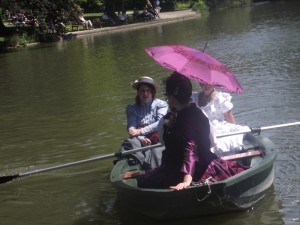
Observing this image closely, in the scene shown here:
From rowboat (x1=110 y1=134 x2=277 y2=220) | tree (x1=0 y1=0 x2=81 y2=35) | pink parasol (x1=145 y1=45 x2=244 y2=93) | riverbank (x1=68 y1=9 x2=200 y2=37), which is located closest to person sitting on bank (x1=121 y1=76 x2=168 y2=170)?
rowboat (x1=110 y1=134 x2=277 y2=220)

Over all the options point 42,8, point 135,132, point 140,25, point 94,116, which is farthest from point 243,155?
point 140,25

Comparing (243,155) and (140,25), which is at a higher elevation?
(243,155)

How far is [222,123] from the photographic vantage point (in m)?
6.70

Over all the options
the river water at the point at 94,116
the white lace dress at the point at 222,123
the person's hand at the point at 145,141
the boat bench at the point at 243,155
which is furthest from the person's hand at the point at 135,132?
the boat bench at the point at 243,155

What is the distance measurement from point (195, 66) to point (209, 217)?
1.52 metres

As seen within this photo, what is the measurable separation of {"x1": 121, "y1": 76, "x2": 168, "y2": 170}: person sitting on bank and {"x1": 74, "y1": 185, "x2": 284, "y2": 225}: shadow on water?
767 mm

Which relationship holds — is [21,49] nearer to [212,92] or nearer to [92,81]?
[92,81]

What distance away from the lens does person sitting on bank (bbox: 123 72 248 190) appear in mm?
5184

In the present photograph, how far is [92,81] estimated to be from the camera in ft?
50.9

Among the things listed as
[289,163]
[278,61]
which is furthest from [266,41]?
[289,163]

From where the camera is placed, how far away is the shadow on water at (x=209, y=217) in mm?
5773

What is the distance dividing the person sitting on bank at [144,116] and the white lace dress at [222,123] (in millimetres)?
670

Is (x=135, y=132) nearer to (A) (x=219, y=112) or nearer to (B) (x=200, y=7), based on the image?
(A) (x=219, y=112)

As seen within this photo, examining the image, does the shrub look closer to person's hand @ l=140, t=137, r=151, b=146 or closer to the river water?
the river water
